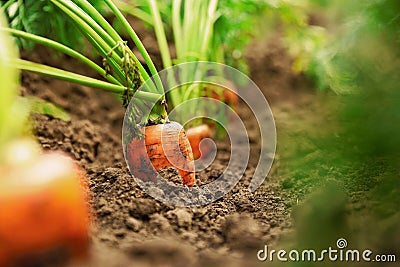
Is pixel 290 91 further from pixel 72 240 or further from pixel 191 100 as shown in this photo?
pixel 72 240

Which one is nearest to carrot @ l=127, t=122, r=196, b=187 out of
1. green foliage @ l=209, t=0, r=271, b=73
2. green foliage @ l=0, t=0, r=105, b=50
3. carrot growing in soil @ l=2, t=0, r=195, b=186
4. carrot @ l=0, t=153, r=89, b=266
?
carrot growing in soil @ l=2, t=0, r=195, b=186

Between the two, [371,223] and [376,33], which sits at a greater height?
[376,33]

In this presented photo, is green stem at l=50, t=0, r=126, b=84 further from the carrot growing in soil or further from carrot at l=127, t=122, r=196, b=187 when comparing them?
carrot at l=127, t=122, r=196, b=187

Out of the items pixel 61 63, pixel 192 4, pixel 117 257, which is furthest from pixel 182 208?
pixel 61 63

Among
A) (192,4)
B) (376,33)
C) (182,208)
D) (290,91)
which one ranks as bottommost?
(182,208)

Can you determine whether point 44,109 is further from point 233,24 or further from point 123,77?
point 233,24

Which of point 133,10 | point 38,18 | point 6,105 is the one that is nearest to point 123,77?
point 38,18

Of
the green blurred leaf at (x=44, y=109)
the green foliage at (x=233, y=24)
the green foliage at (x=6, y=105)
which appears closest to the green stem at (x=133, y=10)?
the green foliage at (x=233, y=24)

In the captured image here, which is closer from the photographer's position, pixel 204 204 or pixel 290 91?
pixel 204 204

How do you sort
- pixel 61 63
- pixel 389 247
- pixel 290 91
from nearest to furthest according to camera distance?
pixel 389 247 < pixel 61 63 < pixel 290 91
